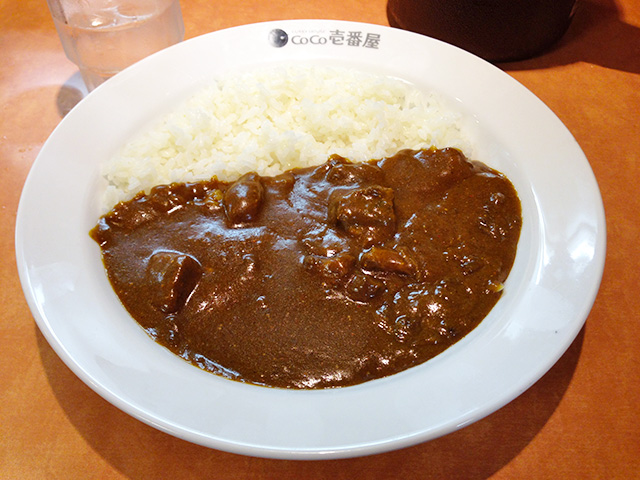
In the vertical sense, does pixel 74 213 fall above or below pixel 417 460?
above

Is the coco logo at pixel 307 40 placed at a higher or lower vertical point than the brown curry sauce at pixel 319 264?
higher

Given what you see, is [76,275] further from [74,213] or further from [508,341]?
[508,341]

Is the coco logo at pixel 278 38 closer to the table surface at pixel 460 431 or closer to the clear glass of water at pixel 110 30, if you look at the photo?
the clear glass of water at pixel 110 30

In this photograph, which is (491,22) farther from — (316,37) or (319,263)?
(319,263)

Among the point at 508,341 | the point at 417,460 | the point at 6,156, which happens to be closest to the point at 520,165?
the point at 508,341

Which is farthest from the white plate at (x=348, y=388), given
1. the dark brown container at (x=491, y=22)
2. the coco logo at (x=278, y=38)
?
the coco logo at (x=278, y=38)
